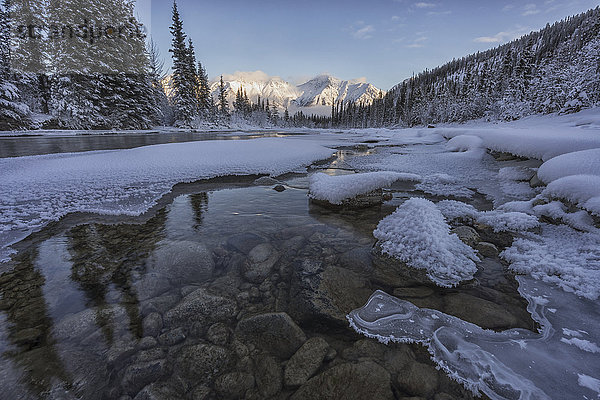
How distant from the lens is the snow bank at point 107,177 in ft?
11.4

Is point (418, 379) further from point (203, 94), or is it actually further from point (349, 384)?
point (203, 94)

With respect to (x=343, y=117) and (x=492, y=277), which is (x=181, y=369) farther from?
(x=343, y=117)

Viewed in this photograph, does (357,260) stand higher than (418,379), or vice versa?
(357,260)

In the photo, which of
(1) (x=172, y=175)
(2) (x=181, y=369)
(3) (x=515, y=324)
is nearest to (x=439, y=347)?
(3) (x=515, y=324)

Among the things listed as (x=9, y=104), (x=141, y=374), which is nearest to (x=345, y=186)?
(x=141, y=374)

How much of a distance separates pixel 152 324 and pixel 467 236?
3402 mm

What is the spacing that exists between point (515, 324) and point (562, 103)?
28412 millimetres

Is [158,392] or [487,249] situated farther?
[487,249]

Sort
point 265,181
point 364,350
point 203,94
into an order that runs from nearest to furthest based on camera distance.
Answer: point 364,350 → point 265,181 → point 203,94

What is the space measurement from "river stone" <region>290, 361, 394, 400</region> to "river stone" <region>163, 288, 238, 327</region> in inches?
33.1

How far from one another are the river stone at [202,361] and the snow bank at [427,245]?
73.0 inches

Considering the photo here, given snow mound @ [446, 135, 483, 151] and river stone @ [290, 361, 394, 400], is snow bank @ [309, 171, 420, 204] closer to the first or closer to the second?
river stone @ [290, 361, 394, 400]

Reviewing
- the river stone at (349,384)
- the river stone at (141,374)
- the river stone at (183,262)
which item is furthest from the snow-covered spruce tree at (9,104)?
the river stone at (349,384)

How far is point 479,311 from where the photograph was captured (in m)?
1.88
